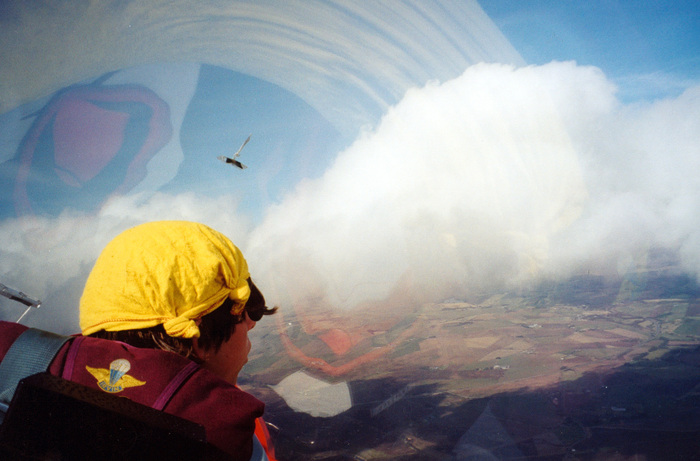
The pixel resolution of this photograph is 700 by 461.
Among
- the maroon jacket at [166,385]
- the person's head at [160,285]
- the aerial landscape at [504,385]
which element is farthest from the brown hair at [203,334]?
the aerial landscape at [504,385]

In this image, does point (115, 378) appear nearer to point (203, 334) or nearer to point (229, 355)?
point (203, 334)

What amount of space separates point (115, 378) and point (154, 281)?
11.2 inches

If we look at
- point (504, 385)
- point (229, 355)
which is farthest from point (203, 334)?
point (504, 385)

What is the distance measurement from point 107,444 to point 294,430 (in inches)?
945

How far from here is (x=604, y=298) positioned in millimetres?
54281

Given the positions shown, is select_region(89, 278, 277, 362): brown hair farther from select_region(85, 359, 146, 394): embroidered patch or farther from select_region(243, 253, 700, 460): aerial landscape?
select_region(243, 253, 700, 460): aerial landscape

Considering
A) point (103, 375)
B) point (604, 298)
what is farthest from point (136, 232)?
point (604, 298)

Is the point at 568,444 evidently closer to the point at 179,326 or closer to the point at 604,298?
the point at 179,326

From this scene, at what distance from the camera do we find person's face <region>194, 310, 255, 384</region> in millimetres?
1205

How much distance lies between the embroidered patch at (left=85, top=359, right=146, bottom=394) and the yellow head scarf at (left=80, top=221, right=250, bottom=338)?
179mm

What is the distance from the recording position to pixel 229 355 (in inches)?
50.3

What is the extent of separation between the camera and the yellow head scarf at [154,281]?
99cm

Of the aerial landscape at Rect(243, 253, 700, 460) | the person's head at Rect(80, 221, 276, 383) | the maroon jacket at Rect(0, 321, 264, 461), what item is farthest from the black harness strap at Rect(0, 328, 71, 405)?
the aerial landscape at Rect(243, 253, 700, 460)

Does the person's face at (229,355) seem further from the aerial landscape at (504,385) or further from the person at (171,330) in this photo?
the aerial landscape at (504,385)
